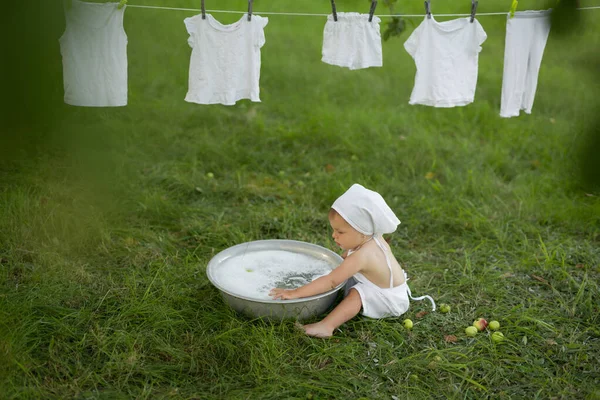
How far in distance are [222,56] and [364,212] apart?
121 cm

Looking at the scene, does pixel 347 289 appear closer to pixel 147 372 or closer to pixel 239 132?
pixel 147 372

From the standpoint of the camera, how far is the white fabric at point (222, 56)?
2.95 metres

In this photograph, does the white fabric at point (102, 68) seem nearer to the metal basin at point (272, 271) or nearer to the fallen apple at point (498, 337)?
the metal basin at point (272, 271)

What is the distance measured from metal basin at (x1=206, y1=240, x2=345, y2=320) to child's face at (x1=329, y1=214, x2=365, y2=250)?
0.68 ft

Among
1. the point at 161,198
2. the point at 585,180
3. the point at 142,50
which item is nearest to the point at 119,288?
the point at 161,198

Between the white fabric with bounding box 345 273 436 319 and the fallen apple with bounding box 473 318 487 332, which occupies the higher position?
the white fabric with bounding box 345 273 436 319

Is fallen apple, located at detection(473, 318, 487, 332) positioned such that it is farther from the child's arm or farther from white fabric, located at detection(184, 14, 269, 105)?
white fabric, located at detection(184, 14, 269, 105)

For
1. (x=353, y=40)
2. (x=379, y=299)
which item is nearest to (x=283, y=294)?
(x=379, y=299)

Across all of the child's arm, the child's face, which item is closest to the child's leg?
the child's arm

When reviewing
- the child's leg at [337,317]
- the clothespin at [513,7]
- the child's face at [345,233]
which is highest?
the clothespin at [513,7]

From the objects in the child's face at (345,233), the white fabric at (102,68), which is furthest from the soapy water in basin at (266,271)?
the white fabric at (102,68)

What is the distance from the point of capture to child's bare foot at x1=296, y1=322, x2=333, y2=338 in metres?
2.51

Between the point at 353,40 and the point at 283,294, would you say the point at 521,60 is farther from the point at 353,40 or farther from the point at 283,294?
the point at 283,294

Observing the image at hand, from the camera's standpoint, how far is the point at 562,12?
94 cm
